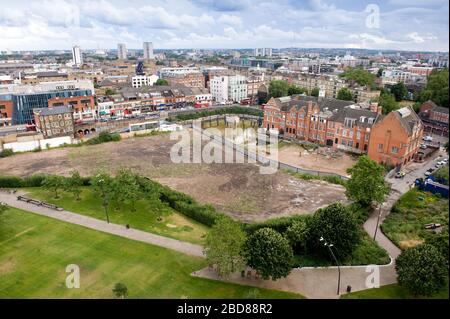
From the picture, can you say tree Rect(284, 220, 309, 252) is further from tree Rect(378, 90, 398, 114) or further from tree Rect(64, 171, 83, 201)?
tree Rect(378, 90, 398, 114)

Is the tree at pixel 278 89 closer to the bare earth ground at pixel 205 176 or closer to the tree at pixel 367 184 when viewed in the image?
the bare earth ground at pixel 205 176

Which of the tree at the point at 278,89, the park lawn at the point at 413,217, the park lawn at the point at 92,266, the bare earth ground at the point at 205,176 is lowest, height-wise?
the park lawn at the point at 92,266

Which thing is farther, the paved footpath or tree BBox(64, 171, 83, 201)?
tree BBox(64, 171, 83, 201)

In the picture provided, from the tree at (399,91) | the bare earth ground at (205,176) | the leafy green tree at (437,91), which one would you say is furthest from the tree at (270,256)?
the tree at (399,91)

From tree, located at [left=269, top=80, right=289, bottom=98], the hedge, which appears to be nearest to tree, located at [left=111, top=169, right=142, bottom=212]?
the hedge

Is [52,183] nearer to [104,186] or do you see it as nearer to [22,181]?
[104,186]
